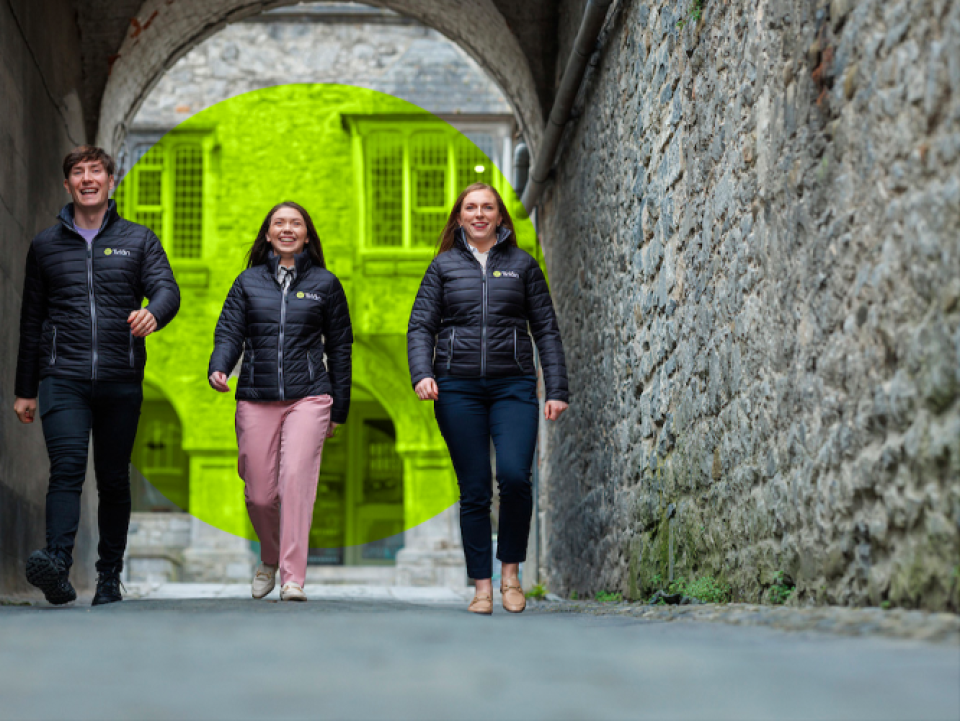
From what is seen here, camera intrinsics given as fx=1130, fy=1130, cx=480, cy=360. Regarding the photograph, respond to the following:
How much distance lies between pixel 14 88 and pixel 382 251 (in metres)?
12.9

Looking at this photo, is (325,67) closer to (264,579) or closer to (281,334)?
(281,334)

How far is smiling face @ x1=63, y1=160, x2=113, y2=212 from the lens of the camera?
4453 millimetres

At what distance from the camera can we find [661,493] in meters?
4.69

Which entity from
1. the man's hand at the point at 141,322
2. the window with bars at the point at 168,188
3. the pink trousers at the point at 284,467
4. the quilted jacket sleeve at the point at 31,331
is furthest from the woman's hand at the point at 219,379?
the window with bars at the point at 168,188

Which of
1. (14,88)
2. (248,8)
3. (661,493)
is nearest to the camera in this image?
(661,493)

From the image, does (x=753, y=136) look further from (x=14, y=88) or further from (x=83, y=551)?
(x=83, y=551)

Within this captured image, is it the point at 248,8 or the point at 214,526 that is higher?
the point at 248,8

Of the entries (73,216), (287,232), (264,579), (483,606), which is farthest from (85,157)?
(483,606)

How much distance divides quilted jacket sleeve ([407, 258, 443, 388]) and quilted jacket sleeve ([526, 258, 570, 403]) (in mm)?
364

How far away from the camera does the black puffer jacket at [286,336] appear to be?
4660mm

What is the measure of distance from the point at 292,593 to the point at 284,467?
509mm

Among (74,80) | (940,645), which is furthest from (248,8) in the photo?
(940,645)

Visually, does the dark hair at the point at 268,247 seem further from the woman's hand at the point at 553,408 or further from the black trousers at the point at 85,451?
the woman's hand at the point at 553,408

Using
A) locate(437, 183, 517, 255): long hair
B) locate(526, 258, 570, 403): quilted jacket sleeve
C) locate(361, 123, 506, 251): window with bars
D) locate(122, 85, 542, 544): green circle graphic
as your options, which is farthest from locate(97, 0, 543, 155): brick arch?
locate(361, 123, 506, 251): window with bars
